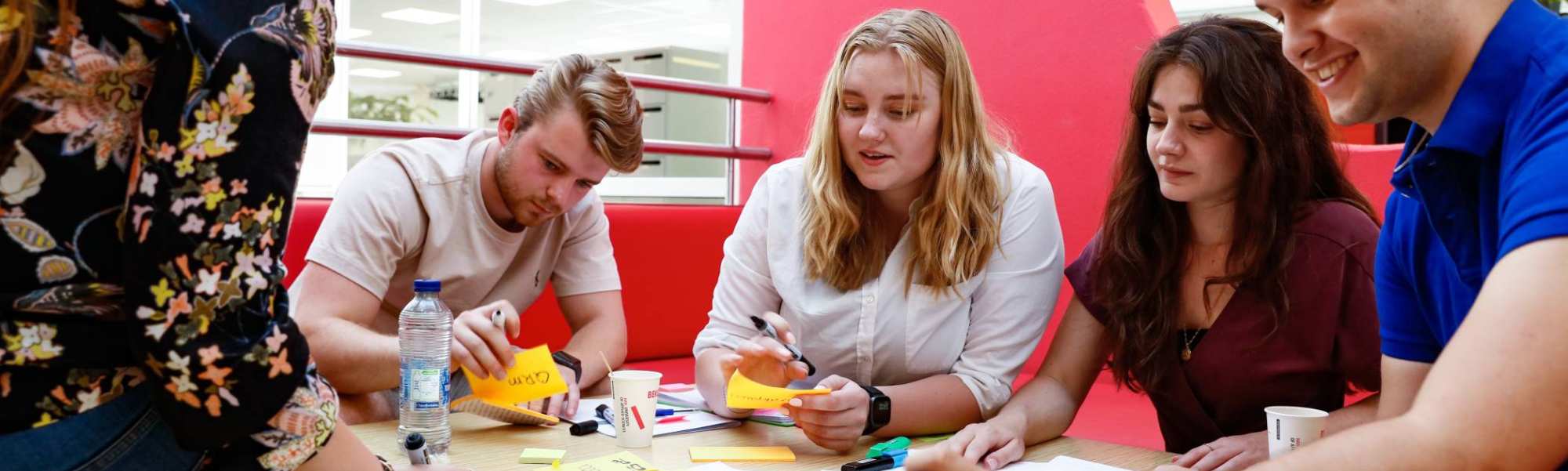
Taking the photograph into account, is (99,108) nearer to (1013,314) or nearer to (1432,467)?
(1432,467)

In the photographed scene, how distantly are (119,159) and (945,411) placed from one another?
1240 millimetres

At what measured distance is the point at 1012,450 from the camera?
1540 mm

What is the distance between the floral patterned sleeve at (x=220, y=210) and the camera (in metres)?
0.71

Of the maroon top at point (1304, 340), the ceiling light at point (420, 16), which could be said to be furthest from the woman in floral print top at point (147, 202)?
the ceiling light at point (420, 16)

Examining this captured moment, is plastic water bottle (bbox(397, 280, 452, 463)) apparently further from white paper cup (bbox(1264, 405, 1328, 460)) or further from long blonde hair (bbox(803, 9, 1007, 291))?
white paper cup (bbox(1264, 405, 1328, 460))

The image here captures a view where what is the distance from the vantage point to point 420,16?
36.6 feet

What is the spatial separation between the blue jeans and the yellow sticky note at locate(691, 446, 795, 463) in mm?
758

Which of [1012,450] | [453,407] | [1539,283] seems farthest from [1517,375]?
[453,407]

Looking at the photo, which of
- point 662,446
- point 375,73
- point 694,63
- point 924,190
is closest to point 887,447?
point 662,446

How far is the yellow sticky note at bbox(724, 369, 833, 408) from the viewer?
5.05 ft

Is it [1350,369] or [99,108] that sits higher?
[99,108]

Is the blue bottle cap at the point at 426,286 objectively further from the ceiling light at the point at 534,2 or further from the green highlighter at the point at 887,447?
the ceiling light at the point at 534,2

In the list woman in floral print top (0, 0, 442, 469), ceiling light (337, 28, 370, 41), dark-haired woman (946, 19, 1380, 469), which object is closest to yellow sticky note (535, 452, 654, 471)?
dark-haired woman (946, 19, 1380, 469)

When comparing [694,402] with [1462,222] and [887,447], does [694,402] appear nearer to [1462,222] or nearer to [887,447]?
[887,447]
